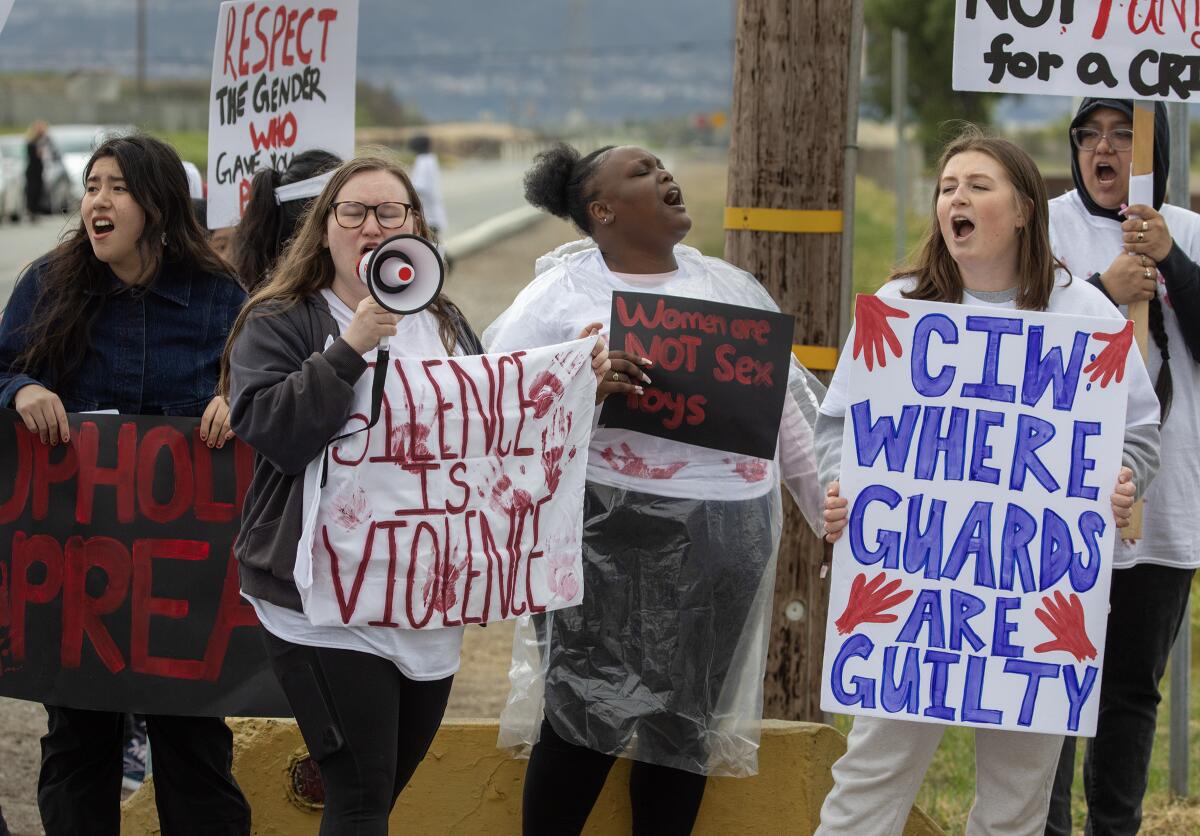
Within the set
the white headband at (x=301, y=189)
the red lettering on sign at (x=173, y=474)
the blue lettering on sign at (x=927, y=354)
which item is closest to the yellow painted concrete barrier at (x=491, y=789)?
the red lettering on sign at (x=173, y=474)

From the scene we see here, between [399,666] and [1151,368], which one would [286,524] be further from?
[1151,368]

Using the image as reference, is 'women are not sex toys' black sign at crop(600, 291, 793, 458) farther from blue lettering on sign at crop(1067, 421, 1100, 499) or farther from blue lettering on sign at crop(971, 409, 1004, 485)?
blue lettering on sign at crop(1067, 421, 1100, 499)

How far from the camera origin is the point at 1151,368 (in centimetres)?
396

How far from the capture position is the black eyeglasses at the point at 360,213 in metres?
3.32

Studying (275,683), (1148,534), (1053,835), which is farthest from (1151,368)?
(275,683)

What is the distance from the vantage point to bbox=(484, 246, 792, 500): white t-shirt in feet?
12.5

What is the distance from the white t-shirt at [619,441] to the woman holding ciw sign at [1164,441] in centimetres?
93

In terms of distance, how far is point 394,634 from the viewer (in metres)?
3.28

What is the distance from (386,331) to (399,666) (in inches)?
26.9

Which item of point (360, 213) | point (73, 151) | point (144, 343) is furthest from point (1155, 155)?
point (73, 151)

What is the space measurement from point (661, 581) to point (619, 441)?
1.14 feet

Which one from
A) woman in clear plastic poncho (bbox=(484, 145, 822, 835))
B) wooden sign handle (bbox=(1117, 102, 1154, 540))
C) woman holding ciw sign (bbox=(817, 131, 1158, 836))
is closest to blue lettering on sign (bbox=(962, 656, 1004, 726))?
woman holding ciw sign (bbox=(817, 131, 1158, 836))

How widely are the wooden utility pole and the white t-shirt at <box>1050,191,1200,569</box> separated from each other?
0.73m

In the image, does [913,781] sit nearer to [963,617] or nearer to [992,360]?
[963,617]
